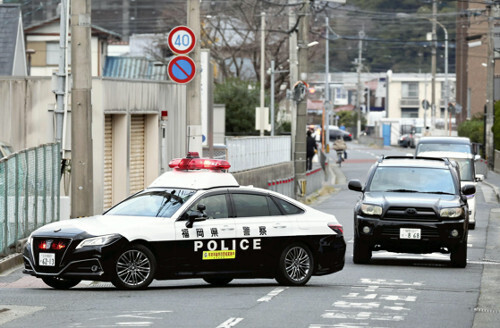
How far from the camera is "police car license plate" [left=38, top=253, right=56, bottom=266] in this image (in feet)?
44.5

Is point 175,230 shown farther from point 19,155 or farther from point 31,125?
point 31,125

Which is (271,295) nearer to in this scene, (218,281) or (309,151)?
(218,281)

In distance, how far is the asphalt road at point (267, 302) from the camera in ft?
37.0

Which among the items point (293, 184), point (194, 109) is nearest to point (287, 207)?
point (194, 109)

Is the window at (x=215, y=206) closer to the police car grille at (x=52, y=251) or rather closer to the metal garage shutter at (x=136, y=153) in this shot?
the police car grille at (x=52, y=251)

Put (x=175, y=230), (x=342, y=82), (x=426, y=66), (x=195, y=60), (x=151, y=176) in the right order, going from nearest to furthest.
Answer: (x=175, y=230), (x=195, y=60), (x=151, y=176), (x=426, y=66), (x=342, y=82)

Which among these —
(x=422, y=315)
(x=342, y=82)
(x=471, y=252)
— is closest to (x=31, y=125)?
(x=471, y=252)

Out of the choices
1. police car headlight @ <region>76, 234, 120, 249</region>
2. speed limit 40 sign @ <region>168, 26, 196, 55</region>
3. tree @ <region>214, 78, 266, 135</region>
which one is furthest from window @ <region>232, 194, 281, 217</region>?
tree @ <region>214, 78, 266, 135</region>

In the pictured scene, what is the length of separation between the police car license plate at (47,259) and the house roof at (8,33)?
26.8m

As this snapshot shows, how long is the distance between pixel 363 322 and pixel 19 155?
8737mm

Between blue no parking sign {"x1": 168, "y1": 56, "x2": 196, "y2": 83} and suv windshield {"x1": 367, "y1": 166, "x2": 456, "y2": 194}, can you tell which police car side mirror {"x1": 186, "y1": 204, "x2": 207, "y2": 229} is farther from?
blue no parking sign {"x1": 168, "y1": 56, "x2": 196, "y2": 83}

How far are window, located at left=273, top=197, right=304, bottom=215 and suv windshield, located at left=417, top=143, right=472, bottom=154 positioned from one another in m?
17.6

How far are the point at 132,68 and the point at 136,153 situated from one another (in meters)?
26.1

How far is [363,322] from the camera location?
452 inches
